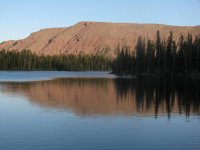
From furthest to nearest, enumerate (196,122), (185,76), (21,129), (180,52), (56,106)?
1. (180,52)
2. (185,76)
3. (56,106)
4. (196,122)
5. (21,129)

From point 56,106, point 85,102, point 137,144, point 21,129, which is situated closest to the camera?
point 137,144

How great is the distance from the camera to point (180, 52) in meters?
124

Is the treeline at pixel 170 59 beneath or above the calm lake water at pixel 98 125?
above

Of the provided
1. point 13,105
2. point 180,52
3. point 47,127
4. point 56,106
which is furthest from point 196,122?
point 180,52

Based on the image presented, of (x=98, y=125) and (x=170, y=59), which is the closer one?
(x=98, y=125)

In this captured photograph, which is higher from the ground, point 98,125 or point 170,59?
point 170,59

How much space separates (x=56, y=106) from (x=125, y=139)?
64.8 feet

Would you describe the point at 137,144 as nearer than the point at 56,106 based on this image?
Yes

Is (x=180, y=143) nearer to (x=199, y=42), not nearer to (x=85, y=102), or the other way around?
(x=85, y=102)

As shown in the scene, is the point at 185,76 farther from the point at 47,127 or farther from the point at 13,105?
the point at 47,127

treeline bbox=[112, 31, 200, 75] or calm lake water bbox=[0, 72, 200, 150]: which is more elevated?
treeline bbox=[112, 31, 200, 75]

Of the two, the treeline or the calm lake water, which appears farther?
the treeline

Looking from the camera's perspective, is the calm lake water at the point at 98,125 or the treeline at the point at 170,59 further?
the treeline at the point at 170,59

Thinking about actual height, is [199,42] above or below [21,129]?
above
